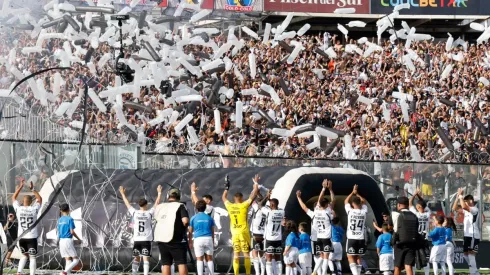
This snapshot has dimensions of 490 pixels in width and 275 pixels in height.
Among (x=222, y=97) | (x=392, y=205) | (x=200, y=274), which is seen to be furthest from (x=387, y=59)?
(x=200, y=274)

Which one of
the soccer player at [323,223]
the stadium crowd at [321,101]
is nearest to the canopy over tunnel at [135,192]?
the soccer player at [323,223]

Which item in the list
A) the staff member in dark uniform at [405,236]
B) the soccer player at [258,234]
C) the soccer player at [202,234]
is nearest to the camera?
the soccer player at [202,234]

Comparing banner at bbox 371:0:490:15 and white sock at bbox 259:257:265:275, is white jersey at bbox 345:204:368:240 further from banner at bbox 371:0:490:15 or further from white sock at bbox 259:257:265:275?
banner at bbox 371:0:490:15

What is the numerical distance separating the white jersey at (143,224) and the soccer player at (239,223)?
1.44 meters

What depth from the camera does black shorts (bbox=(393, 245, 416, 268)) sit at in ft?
68.4

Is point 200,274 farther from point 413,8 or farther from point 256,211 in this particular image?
point 413,8

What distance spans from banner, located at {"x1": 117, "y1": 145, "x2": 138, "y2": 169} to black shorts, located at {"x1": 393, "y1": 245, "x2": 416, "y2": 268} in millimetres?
6759

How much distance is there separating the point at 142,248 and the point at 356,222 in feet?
12.6

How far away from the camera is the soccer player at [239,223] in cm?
2172

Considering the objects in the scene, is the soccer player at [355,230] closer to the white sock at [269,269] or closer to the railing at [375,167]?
the white sock at [269,269]

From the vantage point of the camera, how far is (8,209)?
78.1 feet

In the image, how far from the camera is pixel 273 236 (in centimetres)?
2169

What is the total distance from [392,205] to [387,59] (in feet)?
47.9

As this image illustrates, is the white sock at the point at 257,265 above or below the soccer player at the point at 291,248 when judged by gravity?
below
